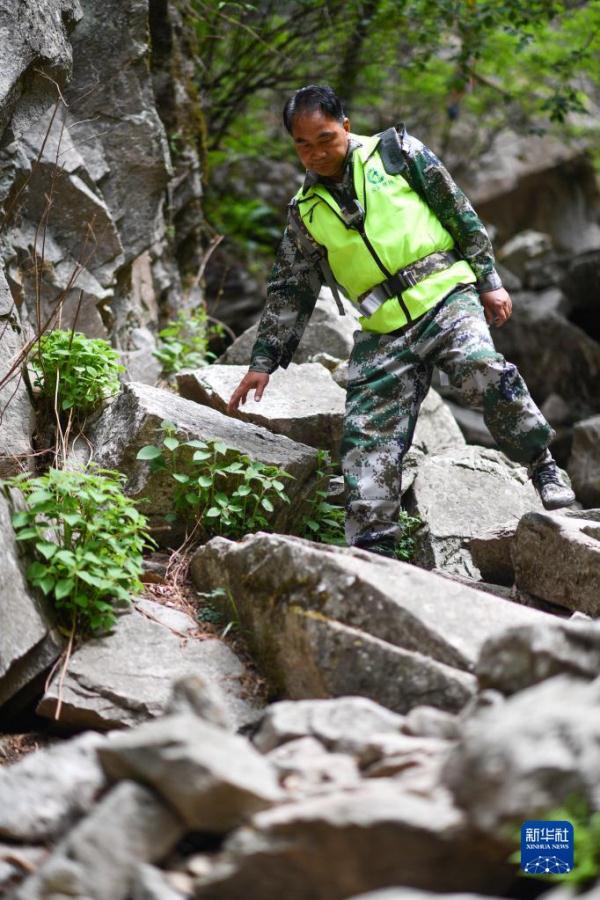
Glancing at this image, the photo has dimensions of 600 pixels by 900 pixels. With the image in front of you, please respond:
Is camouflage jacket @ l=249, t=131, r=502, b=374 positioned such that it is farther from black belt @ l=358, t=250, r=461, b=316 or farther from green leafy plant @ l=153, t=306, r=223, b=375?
green leafy plant @ l=153, t=306, r=223, b=375

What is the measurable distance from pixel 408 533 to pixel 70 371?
2.10 meters

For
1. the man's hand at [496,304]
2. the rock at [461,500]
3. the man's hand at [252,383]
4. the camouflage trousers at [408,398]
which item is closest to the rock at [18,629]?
the camouflage trousers at [408,398]

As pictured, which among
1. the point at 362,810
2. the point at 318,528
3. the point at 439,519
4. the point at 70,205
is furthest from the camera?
the point at 70,205

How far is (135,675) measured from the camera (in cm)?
374

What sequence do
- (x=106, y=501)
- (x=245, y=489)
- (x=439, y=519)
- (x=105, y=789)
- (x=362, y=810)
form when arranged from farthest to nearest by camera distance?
(x=439, y=519), (x=245, y=489), (x=106, y=501), (x=105, y=789), (x=362, y=810)

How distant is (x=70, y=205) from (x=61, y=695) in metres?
4.03

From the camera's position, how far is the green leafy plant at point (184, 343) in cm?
706

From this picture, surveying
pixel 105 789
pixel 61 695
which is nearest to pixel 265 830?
pixel 105 789

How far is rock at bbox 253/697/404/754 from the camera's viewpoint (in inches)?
108

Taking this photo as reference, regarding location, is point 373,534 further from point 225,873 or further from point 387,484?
point 225,873

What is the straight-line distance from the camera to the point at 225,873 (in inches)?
90.0

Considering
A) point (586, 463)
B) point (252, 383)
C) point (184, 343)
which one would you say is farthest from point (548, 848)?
point (586, 463)

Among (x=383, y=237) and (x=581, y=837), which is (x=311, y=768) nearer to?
(x=581, y=837)

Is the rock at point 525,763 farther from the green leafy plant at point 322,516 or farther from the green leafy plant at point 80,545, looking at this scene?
the green leafy plant at point 322,516
